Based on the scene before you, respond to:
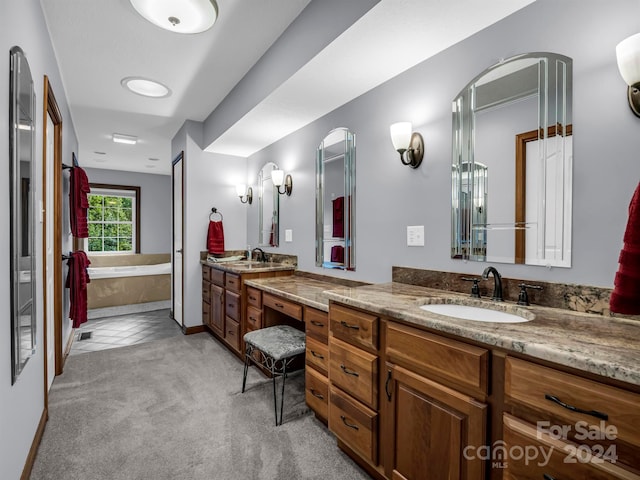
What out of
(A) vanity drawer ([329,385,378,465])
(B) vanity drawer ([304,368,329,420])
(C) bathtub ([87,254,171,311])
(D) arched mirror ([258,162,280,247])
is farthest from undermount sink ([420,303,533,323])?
(C) bathtub ([87,254,171,311])

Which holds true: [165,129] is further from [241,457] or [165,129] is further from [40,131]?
[241,457]

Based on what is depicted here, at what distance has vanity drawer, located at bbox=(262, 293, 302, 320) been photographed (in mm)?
2156

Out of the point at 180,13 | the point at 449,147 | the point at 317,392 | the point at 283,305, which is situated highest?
the point at 180,13

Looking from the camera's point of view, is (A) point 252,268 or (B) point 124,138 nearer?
(A) point 252,268

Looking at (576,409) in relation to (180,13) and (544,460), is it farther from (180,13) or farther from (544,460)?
(180,13)

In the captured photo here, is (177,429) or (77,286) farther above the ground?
(77,286)

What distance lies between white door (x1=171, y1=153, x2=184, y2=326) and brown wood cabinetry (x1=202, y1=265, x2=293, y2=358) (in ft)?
1.71

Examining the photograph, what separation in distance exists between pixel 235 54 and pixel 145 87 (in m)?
1.13

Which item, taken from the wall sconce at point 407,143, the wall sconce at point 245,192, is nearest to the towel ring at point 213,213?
the wall sconce at point 245,192

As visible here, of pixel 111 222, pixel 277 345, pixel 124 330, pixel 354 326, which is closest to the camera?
pixel 354 326

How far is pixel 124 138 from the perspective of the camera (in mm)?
4520

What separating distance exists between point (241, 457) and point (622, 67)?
2.34m

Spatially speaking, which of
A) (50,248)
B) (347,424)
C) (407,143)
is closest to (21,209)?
(50,248)

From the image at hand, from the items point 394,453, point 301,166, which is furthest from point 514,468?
point 301,166
